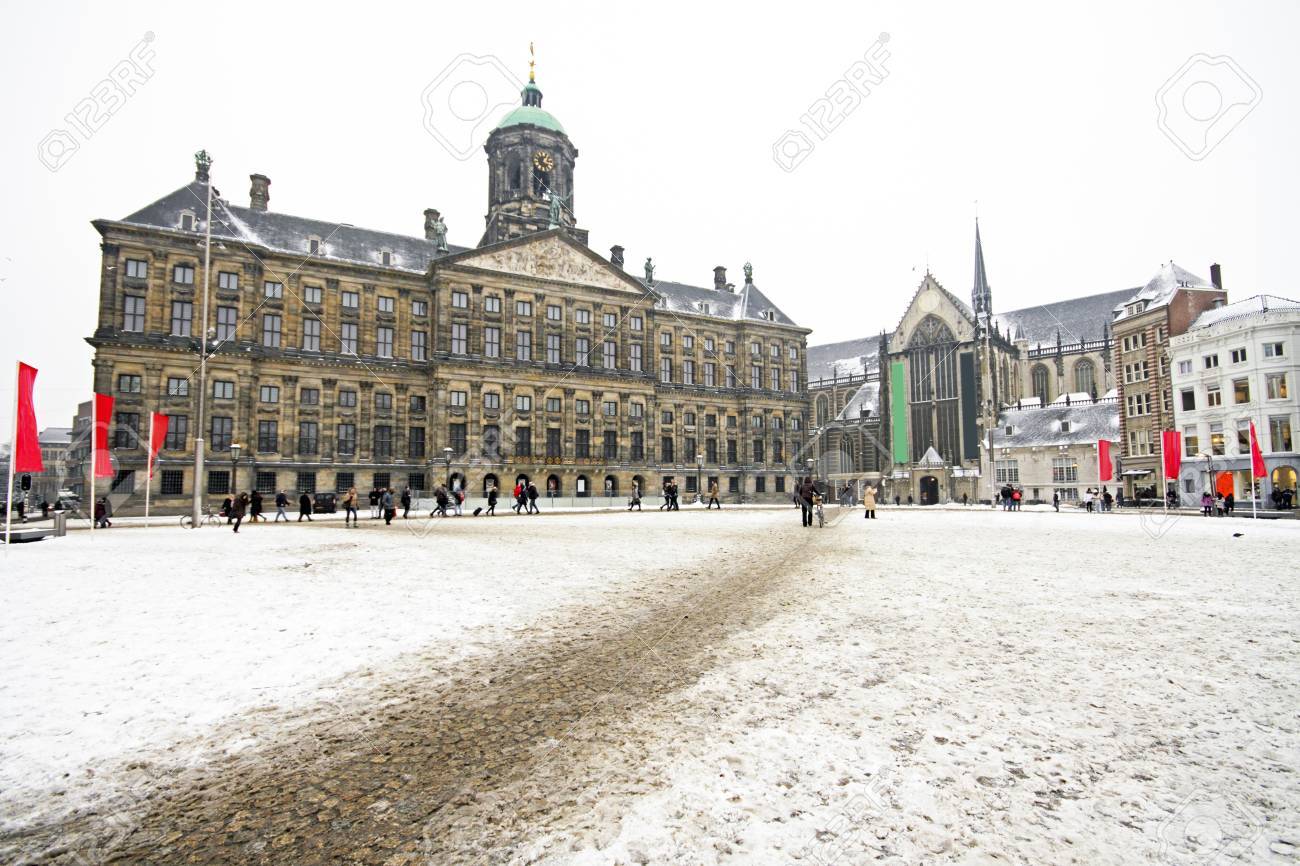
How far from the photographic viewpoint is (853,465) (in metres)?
78.8

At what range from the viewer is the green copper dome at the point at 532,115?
188 ft

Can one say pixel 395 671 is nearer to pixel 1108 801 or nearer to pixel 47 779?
pixel 47 779

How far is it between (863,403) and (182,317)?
68755 mm

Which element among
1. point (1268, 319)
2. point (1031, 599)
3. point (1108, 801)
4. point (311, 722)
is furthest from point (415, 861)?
point (1268, 319)

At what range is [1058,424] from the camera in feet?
199

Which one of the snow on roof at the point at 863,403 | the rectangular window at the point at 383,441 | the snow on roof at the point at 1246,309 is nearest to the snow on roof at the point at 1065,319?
the snow on roof at the point at 863,403

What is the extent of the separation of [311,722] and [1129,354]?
6068cm

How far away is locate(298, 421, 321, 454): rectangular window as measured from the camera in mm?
45128

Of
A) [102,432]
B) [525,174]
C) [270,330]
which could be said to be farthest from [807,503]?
[525,174]

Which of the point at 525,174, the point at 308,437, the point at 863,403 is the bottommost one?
the point at 308,437

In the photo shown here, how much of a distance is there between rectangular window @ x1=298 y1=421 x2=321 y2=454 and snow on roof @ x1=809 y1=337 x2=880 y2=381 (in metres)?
64.2

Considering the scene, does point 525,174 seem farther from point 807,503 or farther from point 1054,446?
point 1054,446

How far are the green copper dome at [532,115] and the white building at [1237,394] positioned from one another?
52.0 m

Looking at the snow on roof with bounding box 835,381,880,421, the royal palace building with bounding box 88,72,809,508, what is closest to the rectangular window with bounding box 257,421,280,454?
the royal palace building with bounding box 88,72,809,508
